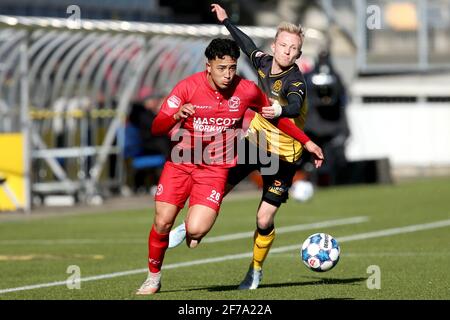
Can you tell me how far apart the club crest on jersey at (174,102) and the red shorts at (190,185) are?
596 millimetres

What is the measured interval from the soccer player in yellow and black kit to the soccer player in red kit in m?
0.42

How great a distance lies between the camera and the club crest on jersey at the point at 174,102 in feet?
37.2

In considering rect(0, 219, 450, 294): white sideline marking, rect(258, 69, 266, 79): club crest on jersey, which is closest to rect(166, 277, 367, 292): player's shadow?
rect(0, 219, 450, 294): white sideline marking

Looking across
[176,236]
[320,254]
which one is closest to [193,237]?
[176,236]

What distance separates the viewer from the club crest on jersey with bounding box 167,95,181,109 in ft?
37.2

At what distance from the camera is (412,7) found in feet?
110

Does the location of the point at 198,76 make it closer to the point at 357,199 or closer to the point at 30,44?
the point at 30,44

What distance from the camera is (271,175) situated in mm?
12297

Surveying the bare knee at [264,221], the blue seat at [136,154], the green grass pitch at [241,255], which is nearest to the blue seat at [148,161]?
the blue seat at [136,154]

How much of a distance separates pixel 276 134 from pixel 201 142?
3.32 feet

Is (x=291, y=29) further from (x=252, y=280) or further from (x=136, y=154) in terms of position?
(x=136, y=154)

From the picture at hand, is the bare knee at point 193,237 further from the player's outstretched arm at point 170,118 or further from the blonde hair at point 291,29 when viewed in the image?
the blonde hair at point 291,29

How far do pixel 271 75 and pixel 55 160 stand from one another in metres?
13.4

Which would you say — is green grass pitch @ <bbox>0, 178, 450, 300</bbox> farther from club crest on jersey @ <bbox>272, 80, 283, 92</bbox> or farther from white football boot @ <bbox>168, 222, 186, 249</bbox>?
club crest on jersey @ <bbox>272, 80, 283, 92</bbox>
